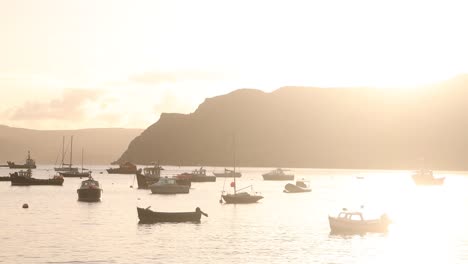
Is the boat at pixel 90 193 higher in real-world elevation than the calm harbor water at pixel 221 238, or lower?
higher

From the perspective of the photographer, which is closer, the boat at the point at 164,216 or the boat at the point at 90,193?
the boat at the point at 164,216

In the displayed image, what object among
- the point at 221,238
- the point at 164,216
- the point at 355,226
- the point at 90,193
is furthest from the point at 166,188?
the point at 355,226

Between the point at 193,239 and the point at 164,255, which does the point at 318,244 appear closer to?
the point at 193,239

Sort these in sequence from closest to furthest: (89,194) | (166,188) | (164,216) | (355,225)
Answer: (355,225) < (164,216) < (89,194) < (166,188)

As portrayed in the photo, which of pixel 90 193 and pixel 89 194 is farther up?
pixel 90 193

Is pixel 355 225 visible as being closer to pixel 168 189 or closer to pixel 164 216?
pixel 164 216

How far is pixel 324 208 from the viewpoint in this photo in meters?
137

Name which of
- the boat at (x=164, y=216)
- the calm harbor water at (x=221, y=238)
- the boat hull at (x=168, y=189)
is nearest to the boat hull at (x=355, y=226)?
the calm harbor water at (x=221, y=238)

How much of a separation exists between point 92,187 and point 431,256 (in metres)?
83.1

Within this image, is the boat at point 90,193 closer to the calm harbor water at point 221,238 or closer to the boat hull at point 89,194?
the boat hull at point 89,194

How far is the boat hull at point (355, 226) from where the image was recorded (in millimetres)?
84938

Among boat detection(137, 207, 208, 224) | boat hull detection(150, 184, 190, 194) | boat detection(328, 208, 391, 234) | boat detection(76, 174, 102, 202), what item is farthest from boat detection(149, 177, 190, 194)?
boat detection(328, 208, 391, 234)

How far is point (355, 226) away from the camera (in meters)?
84.8

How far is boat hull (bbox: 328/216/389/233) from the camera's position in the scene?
84.9m
